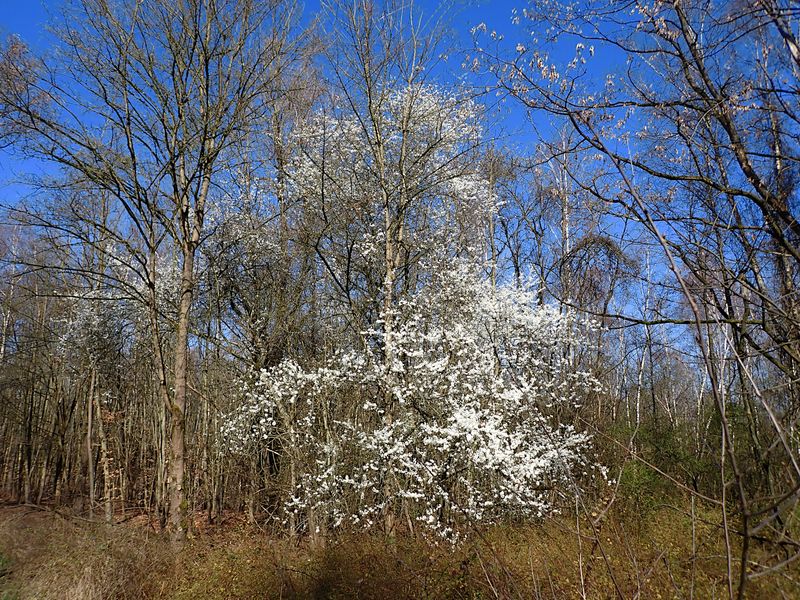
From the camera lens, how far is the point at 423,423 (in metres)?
8.23

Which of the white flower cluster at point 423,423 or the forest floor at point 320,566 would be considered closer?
the forest floor at point 320,566

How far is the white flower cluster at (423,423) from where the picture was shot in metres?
8.00

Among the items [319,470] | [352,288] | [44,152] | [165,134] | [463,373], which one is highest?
[165,134]

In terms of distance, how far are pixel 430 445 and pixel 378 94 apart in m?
6.38

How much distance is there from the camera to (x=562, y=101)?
10.9 feet

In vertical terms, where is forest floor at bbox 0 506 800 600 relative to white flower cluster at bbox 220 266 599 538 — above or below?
below

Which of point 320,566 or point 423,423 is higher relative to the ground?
point 423,423

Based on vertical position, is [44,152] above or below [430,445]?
above

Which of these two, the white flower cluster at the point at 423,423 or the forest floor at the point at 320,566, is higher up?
the white flower cluster at the point at 423,423

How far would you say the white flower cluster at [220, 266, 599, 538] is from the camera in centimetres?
800

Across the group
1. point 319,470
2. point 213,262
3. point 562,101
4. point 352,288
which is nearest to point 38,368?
point 213,262

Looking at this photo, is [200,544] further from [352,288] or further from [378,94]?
[378,94]

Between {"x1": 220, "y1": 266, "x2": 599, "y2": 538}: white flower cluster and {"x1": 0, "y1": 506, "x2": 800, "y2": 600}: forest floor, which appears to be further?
{"x1": 220, "y1": 266, "x2": 599, "y2": 538}: white flower cluster

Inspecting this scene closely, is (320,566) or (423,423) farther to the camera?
(423,423)
